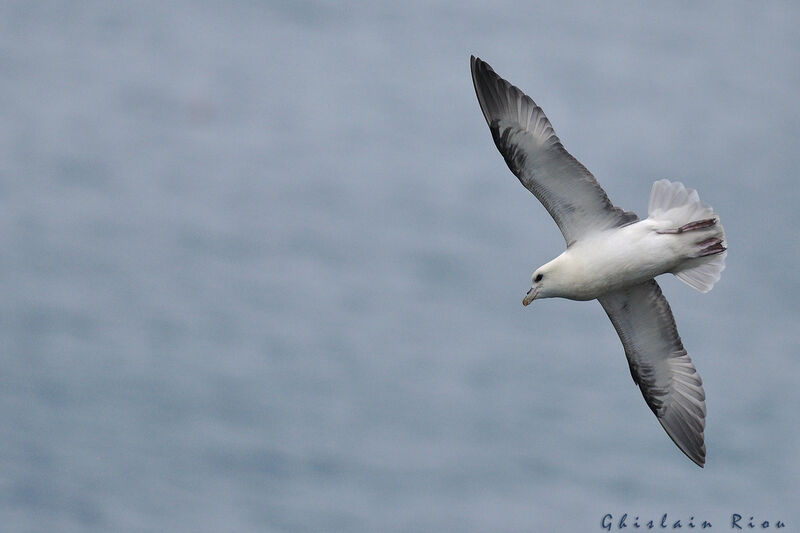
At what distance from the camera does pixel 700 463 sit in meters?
16.5

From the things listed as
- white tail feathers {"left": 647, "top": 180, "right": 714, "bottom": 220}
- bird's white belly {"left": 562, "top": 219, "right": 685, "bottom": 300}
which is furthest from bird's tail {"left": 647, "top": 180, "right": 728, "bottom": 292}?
bird's white belly {"left": 562, "top": 219, "right": 685, "bottom": 300}

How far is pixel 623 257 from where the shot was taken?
15227mm

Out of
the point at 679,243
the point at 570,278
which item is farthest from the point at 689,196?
the point at 570,278

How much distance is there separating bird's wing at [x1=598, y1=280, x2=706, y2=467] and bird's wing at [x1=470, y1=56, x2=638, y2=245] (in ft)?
3.72

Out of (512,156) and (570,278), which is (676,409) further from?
(512,156)

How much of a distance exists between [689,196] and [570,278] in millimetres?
1432

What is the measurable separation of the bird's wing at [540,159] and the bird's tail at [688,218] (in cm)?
31

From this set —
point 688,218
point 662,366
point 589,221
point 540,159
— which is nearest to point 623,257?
point 589,221

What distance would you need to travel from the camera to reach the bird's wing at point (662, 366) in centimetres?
1636

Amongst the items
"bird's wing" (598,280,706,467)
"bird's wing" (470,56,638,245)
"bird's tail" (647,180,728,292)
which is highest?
"bird's wing" (470,56,638,245)

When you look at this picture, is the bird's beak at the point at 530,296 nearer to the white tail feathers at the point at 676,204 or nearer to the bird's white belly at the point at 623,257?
the bird's white belly at the point at 623,257

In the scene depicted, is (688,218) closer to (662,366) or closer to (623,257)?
(623,257)

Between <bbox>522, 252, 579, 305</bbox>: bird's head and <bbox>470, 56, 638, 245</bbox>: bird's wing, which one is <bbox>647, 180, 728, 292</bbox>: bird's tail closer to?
<bbox>470, 56, 638, 245</bbox>: bird's wing

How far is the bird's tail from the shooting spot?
15305 mm
